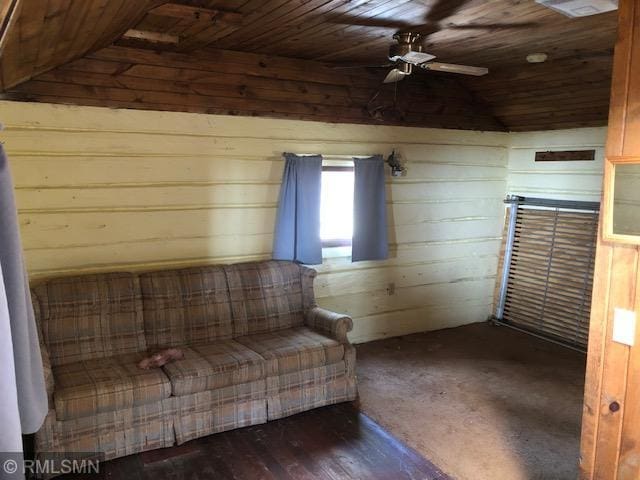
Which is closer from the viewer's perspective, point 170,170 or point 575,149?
point 170,170

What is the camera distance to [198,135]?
12.5ft

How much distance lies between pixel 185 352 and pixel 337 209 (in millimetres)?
1881

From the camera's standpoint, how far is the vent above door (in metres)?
2.30

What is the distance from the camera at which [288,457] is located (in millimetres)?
2932

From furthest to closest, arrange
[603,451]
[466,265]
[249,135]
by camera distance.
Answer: [466,265] < [249,135] < [603,451]

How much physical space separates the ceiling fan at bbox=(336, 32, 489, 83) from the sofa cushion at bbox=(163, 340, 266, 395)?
200cm

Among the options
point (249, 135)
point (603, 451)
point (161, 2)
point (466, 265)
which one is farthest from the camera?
point (466, 265)

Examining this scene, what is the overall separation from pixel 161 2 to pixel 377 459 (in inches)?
106

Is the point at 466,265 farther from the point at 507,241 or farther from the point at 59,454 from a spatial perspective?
the point at 59,454

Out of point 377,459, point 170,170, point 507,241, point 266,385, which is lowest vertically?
point 377,459

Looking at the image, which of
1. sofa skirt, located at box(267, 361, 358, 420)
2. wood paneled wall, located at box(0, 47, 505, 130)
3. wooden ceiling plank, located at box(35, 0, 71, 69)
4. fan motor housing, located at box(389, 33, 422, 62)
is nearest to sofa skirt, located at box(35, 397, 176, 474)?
sofa skirt, located at box(267, 361, 358, 420)

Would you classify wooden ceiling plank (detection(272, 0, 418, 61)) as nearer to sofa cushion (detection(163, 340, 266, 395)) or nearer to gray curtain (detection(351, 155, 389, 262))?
gray curtain (detection(351, 155, 389, 262))

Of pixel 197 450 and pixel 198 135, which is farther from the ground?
pixel 198 135

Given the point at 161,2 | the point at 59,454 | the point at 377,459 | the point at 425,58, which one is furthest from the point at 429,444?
the point at 161,2
